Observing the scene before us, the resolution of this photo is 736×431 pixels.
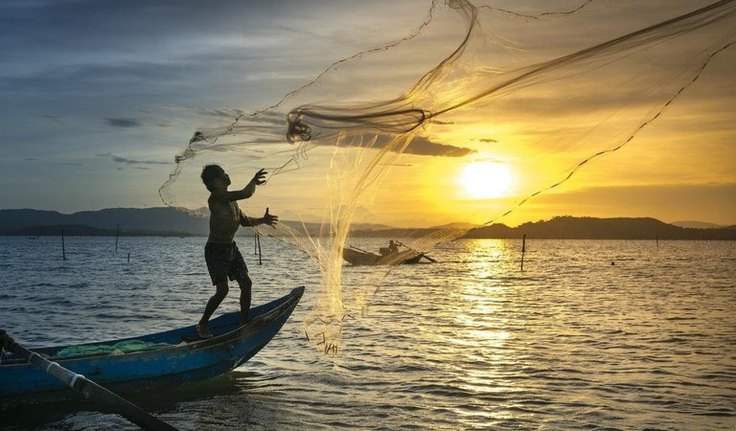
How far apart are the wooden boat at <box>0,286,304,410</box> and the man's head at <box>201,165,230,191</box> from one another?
244 cm

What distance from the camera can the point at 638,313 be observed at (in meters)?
27.6

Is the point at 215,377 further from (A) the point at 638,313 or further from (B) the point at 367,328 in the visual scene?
(A) the point at 638,313

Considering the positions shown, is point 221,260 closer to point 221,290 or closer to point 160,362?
point 221,290

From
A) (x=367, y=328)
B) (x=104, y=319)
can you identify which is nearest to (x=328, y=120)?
(x=367, y=328)

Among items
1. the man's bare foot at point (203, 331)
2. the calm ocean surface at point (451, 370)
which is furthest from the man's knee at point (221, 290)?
the calm ocean surface at point (451, 370)

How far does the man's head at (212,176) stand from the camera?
10398mm

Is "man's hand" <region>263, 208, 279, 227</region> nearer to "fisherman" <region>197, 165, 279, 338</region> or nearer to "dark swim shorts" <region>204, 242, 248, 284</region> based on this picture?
"fisherman" <region>197, 165, 279, 338</region>

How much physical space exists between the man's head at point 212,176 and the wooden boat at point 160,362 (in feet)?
7.99

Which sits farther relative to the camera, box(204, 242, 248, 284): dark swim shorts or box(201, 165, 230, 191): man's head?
box(204, 242, 248, 284): dark swim shorts

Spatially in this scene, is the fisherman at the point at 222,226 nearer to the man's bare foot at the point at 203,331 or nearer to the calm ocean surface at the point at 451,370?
the man's bare foot at the point at 203,331

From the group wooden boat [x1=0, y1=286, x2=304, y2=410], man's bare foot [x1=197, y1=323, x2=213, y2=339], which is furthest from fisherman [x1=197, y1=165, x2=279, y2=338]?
wooden boat [x1=0, y1=286, x2=304, y2=410]

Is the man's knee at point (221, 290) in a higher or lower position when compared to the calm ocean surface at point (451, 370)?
higher

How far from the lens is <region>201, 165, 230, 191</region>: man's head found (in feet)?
34.1

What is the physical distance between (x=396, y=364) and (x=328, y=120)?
7.25 m
